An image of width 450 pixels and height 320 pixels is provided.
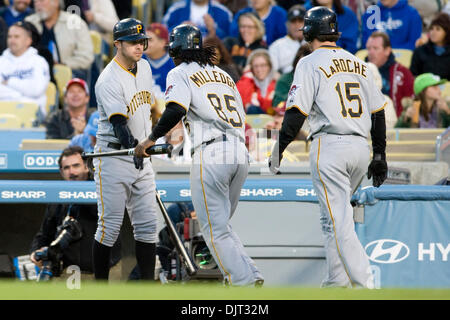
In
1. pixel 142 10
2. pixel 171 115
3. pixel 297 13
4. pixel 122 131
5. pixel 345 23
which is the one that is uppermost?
pixel 142 10

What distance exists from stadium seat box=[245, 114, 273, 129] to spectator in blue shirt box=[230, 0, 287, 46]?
2.12 m

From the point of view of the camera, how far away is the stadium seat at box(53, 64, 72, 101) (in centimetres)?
1156

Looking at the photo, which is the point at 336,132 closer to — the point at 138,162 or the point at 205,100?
the point at 205,100

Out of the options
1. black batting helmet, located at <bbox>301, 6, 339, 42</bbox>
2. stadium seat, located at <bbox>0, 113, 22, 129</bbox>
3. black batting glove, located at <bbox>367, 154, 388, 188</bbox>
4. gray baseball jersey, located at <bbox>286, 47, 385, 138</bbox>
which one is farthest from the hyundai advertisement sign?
stadium seat, located at <bbox>0, 113, 22, 129</bbox>

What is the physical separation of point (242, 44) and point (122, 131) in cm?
530

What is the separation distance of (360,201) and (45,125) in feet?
15.3

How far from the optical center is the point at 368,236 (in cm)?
668

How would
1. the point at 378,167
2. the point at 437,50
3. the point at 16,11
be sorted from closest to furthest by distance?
the point at 378,167, the point at 437,50, the point at 16,11

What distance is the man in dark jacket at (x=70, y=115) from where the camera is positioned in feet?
33.0

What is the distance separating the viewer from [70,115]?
10109mm

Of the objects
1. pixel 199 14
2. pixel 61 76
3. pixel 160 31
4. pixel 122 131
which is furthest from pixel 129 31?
pixel 199 14

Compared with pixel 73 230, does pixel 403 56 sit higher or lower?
higher

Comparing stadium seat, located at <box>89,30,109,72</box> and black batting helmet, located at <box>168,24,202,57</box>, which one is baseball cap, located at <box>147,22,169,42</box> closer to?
stadium seat, located at <box>89,30,109,72</box>

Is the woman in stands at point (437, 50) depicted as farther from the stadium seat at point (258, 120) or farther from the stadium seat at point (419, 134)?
the stadium seat at point (258, 120)
